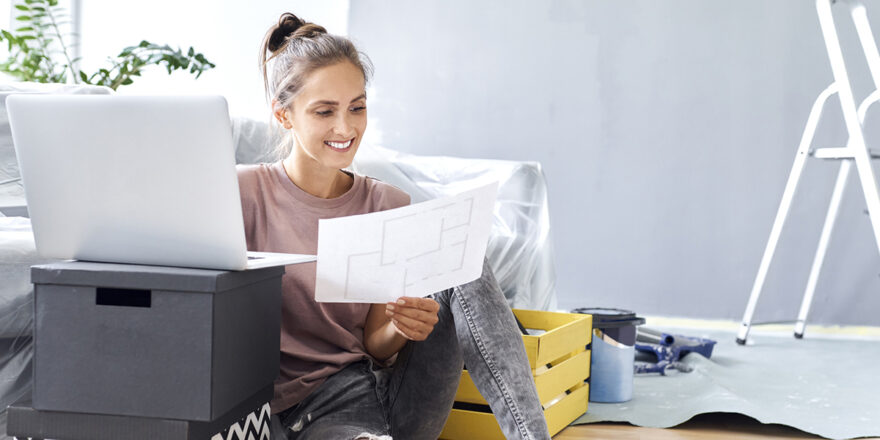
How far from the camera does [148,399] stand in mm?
812

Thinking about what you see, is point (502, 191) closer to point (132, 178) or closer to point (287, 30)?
point (287, 30)

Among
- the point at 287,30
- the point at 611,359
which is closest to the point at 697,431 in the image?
the point at 611,359

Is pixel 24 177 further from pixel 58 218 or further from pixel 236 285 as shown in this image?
pixel 236 285

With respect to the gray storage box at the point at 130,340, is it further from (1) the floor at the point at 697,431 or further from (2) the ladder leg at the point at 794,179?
(2) the ladder leg at the point at 794,179

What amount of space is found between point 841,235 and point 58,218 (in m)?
2.79

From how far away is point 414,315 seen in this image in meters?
Answer: 1.03

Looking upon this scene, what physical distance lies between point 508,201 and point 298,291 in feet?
3.49

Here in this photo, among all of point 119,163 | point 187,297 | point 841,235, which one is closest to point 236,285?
point 187,297

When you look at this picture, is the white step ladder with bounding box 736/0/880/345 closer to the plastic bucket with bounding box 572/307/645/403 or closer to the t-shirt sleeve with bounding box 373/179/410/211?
the plastic bucket with bounding box 572/307/645/403

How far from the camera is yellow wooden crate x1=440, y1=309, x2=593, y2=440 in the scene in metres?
1.43

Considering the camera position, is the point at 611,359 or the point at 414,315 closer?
the point at 414,315

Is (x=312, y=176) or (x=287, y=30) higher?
(x=287, y=30)

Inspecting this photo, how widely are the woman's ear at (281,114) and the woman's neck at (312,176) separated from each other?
5 centimetres

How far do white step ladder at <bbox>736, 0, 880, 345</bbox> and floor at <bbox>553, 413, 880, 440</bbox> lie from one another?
558 millimetres
